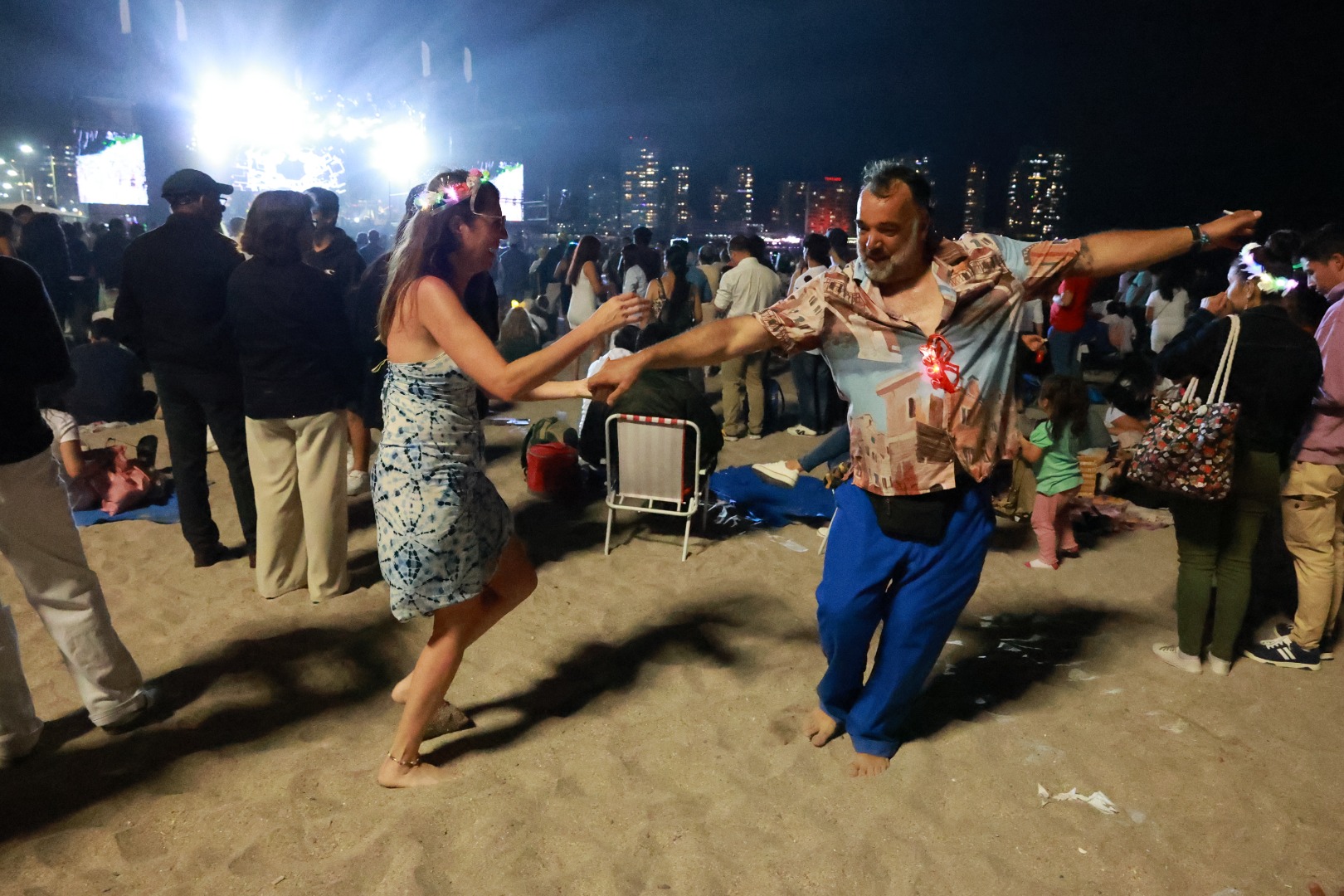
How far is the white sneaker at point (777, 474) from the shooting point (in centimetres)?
619

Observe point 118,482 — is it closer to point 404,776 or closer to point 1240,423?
point 404,776

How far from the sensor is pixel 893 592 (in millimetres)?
2777

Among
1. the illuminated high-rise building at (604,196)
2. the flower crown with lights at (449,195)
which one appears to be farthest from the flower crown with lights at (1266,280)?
the illuminated high-rise building at (604,196)

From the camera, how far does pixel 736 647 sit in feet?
12.7

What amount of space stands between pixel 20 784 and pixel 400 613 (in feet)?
5.01

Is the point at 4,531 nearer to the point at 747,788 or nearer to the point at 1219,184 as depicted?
the point at 747,788

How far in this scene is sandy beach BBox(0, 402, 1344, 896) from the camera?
2.45 meters

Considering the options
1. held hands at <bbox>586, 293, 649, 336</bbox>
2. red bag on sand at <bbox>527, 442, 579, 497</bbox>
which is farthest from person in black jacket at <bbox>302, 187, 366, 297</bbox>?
held hands at <bbox>586, 293, 649, 336</bbox>

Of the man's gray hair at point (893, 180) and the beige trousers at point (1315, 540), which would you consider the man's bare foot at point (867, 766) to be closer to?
the man's gray hair at point (893, 180)

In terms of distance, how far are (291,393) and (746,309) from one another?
14.9ft

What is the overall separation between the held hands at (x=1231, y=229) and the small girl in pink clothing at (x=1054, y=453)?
79.8 inches

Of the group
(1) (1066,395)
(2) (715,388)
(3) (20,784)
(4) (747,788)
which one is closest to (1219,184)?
(2) (715,388)

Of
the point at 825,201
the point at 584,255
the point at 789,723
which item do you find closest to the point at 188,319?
the point at 789,723

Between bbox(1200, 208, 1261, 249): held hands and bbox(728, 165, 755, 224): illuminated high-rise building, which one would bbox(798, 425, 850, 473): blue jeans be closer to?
bbox(1200, 208, 1261, 249): held hands
